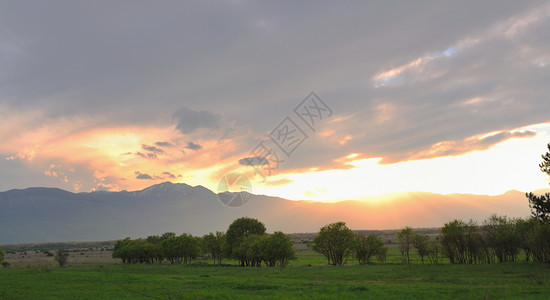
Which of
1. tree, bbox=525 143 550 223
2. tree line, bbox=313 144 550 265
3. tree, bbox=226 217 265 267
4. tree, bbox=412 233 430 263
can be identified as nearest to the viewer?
tree, bbox=525 143 550 223

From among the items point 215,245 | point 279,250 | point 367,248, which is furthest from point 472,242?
point 215,245

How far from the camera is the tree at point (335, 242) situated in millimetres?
101312

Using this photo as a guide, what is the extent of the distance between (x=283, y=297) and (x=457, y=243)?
6438 centimetres

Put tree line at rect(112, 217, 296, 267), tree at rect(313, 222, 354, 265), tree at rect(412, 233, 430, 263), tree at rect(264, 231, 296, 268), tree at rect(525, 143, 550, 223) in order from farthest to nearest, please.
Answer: tree at rect(313, 222, 354, 265) < tree line at rect(112, 217, 296, 267) < tree at rect(264, 231, 296, 268) < tree at rect(412, 233, 430, 263) < tree at rect(525, 143, 550, 223)

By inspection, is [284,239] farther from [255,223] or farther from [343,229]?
[255,223]

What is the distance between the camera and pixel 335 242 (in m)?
102

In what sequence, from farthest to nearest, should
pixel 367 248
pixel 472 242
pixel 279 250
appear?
1. pixel 367 248
2. pixel 279 250
3. pixel 472 242

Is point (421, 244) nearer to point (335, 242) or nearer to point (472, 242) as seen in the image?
point (472, 242)

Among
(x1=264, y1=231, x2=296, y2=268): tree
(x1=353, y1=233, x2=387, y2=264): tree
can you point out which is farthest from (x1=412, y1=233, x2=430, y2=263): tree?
(x1=264, y1=231, x2=296, y2=268): tree

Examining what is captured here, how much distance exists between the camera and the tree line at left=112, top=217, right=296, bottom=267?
96938 mm

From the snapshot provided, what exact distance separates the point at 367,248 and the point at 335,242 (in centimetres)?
1038

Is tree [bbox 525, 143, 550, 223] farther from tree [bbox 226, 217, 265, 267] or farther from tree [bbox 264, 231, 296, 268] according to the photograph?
tree [bbox 226, 217, 265, 267]

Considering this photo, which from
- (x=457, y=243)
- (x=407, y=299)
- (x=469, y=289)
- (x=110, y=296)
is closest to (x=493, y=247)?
(x=457, y=243)

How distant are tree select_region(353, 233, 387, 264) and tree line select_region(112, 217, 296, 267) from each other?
21.7 m
